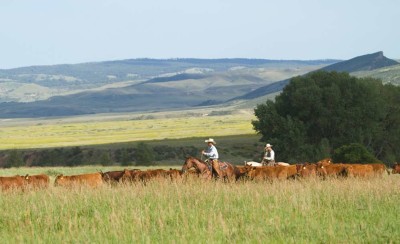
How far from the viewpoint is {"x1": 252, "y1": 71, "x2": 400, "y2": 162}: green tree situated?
61.4 m

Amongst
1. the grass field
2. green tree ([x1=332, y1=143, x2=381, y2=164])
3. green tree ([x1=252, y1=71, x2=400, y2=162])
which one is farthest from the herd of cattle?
green tree ([x1=252, y1=71, x2=400, y2=162])

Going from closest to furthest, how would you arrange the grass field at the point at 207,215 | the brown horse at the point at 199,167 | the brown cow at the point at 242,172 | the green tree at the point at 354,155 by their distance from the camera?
1. the grass field at the point at 207,215
2. the brown horse at the point at 199,167
3. the brown cow at the point at 242,172
4. the green tree at the point at 354,155

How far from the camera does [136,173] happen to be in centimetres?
2567

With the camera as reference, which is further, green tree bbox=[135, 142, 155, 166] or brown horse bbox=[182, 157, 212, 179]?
green tree bbox=[135, 142, 155, 166]

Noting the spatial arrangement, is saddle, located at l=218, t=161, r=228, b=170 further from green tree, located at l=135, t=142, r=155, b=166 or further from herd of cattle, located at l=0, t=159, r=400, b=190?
green tree, located at l=135, t=142, r=155, b=166

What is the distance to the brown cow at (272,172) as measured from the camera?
24220 mm

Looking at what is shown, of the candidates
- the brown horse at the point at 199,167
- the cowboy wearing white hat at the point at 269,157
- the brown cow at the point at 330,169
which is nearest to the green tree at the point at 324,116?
the cowboy wearing white hat at the point at 269,157

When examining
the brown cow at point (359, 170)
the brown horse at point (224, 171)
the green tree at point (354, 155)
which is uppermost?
the brown horse at point (224, 171)

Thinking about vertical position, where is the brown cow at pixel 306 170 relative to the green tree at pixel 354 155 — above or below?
above

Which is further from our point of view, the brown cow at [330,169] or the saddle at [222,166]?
the brown cow at [330,169]

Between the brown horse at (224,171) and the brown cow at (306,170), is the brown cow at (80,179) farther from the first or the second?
the brown cow at (306,170)

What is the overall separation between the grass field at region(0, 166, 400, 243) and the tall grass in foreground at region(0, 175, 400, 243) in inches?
0.7

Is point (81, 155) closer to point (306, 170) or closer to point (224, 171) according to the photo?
point (306, 170)

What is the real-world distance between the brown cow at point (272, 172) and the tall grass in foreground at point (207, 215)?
6.42m
